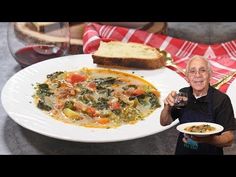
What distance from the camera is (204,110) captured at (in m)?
0.67

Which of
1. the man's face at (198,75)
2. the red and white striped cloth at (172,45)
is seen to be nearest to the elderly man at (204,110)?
the man's face at (198,75)

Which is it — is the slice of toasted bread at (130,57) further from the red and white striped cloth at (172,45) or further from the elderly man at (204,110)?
the elderly man at (204,110)

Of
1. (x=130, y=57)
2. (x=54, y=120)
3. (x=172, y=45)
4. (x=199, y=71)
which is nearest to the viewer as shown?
(x=199, y=71)

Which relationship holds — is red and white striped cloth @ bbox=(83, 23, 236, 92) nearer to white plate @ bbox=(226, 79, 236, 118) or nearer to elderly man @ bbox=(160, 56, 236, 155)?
white plate @ bbox=(226, 79, 236, 118)

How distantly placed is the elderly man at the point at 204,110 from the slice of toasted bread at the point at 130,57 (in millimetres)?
244

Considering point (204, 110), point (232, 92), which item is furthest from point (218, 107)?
point (232, 92)

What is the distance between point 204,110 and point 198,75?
0.04 meters

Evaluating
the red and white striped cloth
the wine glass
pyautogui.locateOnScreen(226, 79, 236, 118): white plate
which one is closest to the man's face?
pyautogui.locateOnScreen(226, 79, 236, 118): white plate

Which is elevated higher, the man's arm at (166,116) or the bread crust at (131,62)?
the man's arm at (166,116)

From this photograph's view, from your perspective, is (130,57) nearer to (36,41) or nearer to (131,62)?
(131,62)

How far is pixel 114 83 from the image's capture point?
0.86 m

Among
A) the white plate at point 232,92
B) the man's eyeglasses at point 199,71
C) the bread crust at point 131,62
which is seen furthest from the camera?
the bread crust at point 131,62

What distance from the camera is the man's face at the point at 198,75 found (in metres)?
0.65
